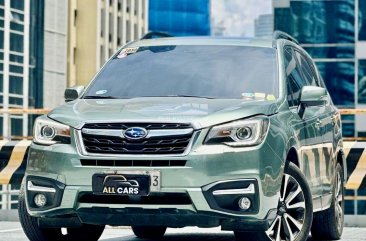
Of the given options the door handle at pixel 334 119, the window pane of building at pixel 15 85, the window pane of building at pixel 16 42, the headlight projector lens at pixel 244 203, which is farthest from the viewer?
the window pane of building at pixel 16 42

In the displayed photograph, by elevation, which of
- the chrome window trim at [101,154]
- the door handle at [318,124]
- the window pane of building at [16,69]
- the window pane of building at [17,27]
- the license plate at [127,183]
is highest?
the window pane of building at [17,27]

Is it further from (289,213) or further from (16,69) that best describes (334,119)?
(16,69)

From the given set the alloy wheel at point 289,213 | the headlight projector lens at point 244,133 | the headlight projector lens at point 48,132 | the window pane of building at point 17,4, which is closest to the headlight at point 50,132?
the headlight projector lens at point 48,132

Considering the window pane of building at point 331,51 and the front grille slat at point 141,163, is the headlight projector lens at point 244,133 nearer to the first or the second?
the front grille slat at point 141,163

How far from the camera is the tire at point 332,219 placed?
436 inches

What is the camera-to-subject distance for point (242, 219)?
8.59 metres

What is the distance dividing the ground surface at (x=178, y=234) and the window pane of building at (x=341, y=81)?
2667 centimetres

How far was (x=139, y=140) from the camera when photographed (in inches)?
334

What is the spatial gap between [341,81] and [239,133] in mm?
31235

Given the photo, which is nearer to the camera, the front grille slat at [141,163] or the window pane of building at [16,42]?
the front grille slat at [141,163]

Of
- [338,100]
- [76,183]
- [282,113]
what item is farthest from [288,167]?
[338,100]

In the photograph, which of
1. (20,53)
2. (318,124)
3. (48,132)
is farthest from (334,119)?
(20,53)

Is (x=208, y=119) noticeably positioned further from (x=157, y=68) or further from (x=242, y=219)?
(x=157, y=68)

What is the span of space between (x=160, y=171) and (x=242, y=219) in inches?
27.2
